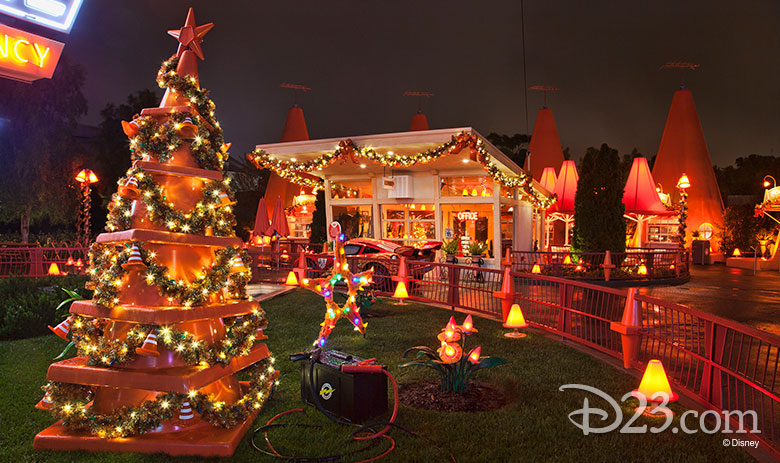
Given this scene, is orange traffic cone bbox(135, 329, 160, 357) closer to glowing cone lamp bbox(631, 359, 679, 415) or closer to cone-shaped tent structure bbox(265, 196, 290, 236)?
glowing cone lamp bbox(631, 359, 679, 415)

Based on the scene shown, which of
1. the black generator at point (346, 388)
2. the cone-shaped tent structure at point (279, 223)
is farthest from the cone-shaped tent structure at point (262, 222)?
the black generator at point (346, 388)

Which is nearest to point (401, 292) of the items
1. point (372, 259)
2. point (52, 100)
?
point (372, 259)

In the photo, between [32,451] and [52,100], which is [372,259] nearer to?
[32,451]

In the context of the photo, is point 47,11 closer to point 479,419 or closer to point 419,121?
point 479,419

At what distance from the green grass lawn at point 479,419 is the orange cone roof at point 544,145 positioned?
41185 mm

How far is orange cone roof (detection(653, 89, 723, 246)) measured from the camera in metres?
37.1

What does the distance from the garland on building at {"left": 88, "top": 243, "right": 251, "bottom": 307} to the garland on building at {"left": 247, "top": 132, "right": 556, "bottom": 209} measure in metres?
12.0

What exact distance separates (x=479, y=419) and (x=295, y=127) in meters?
46.0

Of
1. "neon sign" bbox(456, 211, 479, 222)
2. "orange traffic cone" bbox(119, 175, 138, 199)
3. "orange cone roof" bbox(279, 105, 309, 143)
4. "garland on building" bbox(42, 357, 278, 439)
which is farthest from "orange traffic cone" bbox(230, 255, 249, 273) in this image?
"orange cone roof" bbox(279, 105, 309, 143)

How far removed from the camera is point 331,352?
5219 mm

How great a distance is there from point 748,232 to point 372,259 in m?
31.3

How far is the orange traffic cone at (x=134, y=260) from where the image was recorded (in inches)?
156

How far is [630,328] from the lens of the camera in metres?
6.58

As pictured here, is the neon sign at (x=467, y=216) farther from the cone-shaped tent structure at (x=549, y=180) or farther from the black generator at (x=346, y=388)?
the cone-shaped tent structure at (x=549, y=180)
